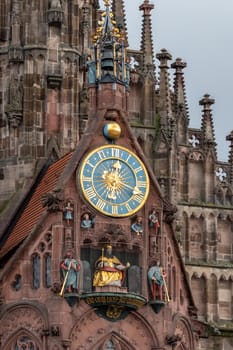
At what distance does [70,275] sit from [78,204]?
2204 mm

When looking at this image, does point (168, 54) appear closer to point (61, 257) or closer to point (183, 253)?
point (183, 253)

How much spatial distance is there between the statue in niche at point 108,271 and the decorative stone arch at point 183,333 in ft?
8.28

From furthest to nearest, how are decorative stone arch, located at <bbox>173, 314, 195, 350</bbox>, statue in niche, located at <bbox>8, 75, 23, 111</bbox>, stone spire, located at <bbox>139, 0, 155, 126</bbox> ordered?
stone spire, located at <bbox>139, 0, 155, 126</bbox>
statue in niche, located at <bbox>8, 75, 23, 111</bbox>
decorative stone arch, located at <bbox>173, 314, 195, 350</bbox>

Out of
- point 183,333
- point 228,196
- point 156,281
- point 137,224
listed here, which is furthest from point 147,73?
point 156,281

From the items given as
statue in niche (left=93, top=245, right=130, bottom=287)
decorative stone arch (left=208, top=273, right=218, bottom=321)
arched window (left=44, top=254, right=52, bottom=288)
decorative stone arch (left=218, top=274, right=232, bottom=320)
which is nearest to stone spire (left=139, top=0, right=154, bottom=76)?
decorative stone arch (left=208, top=273, right=218, bottom=321)

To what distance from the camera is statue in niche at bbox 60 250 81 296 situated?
77.9m

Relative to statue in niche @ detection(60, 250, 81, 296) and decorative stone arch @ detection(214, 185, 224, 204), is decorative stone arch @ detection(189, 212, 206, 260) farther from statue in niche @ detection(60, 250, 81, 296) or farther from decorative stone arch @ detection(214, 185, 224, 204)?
statue in niche @ detection(60, 250, 81, 296)

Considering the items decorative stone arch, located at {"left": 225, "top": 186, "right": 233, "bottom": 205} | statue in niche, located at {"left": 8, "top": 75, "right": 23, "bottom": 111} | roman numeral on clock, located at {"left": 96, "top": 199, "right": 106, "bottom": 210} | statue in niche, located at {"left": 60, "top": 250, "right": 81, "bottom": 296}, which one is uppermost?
decorative stone arch, located at {"left": 225, "top": 186, "right": 233, "bottom": 205}

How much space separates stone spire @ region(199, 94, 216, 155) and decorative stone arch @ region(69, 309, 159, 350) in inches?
629

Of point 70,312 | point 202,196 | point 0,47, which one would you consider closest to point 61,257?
point 70,312

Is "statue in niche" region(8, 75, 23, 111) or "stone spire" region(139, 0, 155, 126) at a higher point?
"stone spire" region(139, 0, 155, 126)

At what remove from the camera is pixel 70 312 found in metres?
78.1

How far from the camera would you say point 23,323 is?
78.6 metres

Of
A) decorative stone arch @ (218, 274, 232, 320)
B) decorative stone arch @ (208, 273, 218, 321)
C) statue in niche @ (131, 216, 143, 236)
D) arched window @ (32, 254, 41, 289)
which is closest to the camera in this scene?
arched window @ (32, 254, 41, 289)
